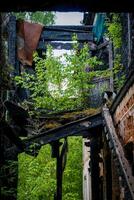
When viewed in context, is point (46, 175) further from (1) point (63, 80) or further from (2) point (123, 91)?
(2) point (123, 91)

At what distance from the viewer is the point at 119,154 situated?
7.20 metres

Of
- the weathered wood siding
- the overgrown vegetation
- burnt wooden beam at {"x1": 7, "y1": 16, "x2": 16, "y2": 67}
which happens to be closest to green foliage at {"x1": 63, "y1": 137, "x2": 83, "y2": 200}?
burnt wooden beam at {"x1": 7, "y1": 16, "x2": 16, "y2": 67}

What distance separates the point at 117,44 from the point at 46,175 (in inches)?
378

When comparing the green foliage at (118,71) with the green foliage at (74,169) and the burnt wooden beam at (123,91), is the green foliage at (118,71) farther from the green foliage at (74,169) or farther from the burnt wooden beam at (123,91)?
the green foliage at (74,169)

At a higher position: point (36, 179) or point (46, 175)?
point (46, 175)

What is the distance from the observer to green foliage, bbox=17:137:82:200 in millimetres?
18359

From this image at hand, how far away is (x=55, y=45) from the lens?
17.1m

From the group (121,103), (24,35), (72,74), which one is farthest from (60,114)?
(24,35)

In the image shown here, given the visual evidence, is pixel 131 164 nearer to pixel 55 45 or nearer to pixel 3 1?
pixel 3 1

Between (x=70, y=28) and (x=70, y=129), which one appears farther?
(x=70, y=28)

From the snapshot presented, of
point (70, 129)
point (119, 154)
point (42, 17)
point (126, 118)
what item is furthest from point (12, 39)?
point (42, 17)

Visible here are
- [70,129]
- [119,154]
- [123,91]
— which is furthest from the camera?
[70,129]

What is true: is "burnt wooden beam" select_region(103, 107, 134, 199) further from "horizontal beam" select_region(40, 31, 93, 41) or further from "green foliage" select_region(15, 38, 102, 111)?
"horizontal beam" select_region(40, 31, 93, 41)

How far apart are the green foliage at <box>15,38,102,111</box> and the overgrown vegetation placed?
2.24 metres
